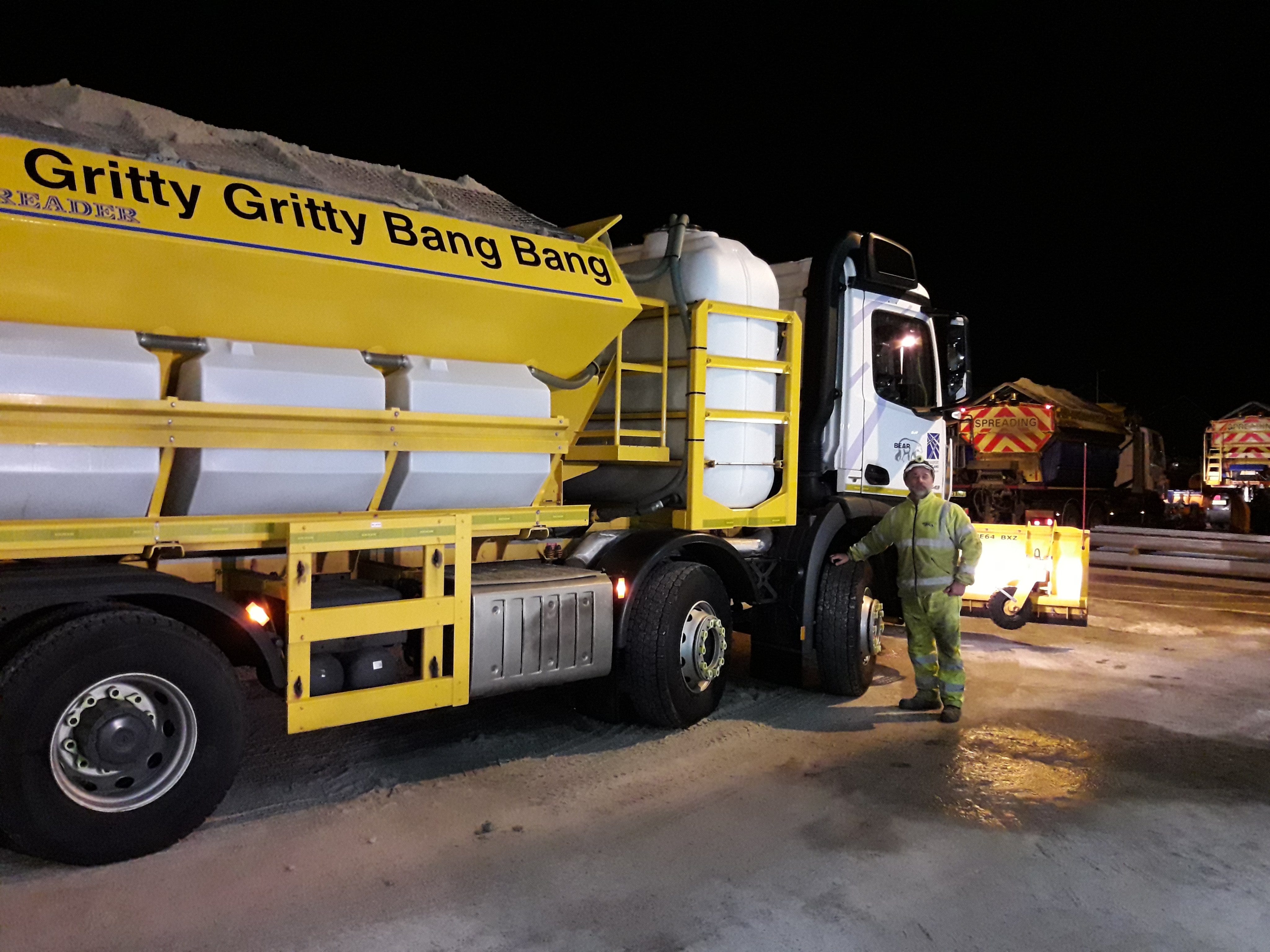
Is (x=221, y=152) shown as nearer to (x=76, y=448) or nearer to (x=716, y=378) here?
(x=76, y=448)

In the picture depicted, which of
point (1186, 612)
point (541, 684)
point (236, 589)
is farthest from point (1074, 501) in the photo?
point (236, 589)

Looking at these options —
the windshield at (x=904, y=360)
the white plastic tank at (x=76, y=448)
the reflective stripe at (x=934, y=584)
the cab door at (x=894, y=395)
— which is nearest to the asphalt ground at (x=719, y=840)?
the reflective stripe at (x=934, y=584)

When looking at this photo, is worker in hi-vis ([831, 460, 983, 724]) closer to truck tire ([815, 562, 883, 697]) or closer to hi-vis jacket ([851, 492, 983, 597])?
hi-vis jacket ([851, 492, 983, 597])

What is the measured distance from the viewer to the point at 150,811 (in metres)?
Answer: 3.82

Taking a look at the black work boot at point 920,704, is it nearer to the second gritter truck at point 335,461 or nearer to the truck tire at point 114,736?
the second gritter truck at point 335,461

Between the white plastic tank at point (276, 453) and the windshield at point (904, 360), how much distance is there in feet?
13.0

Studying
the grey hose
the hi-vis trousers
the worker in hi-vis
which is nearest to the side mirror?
the worker in hi-vis

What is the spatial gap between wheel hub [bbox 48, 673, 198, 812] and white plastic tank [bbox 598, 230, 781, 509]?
3.10 m

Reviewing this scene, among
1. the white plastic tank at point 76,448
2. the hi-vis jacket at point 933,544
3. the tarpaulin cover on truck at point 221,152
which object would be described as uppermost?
the tarpaulin cover on truck at point 221,152

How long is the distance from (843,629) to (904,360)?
2.13 m

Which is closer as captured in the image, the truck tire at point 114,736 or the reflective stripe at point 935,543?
the truck tire at point 114,736

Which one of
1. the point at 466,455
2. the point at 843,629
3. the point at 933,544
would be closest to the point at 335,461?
the point at 466,455

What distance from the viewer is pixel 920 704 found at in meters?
6.41

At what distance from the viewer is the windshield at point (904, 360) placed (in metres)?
7.14
